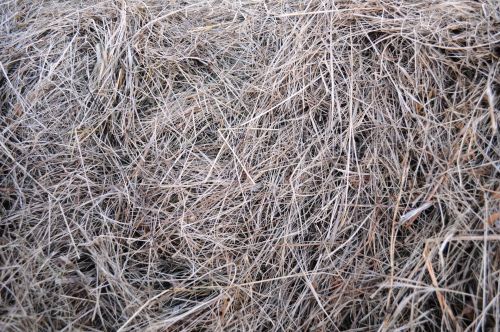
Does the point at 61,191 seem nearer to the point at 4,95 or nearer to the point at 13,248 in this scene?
the point at 13,248

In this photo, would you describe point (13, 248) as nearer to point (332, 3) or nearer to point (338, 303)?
point (338, 303)

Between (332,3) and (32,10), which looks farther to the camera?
(32,10)

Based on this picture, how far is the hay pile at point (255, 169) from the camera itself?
115cm

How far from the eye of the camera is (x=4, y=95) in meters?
1.40

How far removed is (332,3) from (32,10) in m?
1.15

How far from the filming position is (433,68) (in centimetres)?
129

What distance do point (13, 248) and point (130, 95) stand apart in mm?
604

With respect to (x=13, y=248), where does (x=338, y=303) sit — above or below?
below

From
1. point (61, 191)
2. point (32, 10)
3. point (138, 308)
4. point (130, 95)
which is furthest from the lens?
point (32, 10)

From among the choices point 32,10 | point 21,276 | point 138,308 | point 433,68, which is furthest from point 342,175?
point 32,10

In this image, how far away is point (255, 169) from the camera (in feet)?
4.29

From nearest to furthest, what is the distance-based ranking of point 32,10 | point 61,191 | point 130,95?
point 61,191, point 130,95, point 32,10

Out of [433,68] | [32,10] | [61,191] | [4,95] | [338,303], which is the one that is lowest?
[338,303]

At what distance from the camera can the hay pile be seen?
115 centimetres
